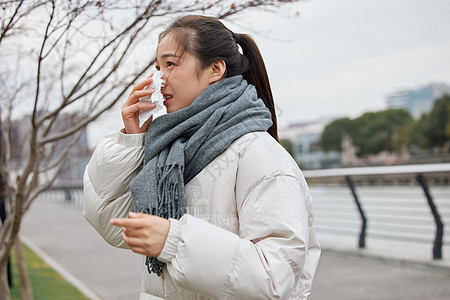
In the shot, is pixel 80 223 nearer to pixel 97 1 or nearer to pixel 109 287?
pixel 109 287

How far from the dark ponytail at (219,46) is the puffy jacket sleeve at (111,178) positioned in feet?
1.20

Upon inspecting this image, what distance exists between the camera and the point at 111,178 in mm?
1810

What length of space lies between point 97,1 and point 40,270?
5.16 meters

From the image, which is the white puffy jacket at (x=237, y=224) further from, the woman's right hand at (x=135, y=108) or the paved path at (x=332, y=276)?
the paved path at (x=332, y=276)

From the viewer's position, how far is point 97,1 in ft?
8.70

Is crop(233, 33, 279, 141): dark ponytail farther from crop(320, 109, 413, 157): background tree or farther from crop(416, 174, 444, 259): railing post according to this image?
crop(320, 109, 413, 157): background tree

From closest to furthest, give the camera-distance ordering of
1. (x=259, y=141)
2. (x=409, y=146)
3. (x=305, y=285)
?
(x=259, y=141), (x=305, y=285), (x=409, y=146)

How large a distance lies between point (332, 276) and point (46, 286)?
3.24 meters

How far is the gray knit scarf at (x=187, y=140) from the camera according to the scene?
5.52 feet

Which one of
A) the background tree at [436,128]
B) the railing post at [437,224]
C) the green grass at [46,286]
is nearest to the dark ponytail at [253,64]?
the green grass at [46,286]

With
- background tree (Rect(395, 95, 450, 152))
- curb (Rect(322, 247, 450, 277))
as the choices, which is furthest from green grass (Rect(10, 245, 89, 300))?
background tree (Rect(395, 95, 450, 152))

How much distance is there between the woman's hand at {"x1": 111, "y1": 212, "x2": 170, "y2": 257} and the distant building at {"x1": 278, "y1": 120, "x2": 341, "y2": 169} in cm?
10307

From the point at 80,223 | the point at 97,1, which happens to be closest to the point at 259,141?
the point at 97,1

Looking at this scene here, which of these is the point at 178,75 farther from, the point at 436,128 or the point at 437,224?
the point at 436,128
